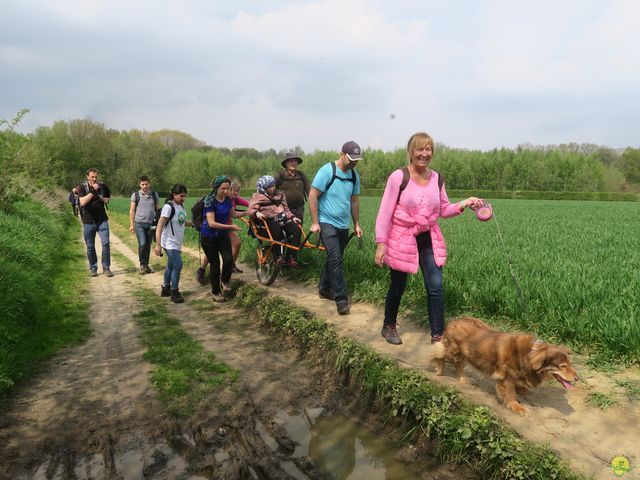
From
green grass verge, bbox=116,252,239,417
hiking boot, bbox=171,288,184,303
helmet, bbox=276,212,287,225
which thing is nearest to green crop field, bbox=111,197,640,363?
helmet, bbox=276,212,287,225

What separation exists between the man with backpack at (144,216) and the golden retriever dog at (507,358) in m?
7.87

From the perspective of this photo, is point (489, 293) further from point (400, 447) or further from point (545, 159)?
point (545, 159)

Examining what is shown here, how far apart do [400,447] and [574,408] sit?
1.40 m

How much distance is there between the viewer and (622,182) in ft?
214

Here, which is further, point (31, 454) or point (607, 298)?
point (607, 298)

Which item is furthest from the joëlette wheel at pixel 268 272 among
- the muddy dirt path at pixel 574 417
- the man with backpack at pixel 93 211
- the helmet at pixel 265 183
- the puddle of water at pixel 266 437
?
the puddle of water at pixel 266 437

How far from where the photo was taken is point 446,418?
3180mm

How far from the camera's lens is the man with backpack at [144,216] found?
31.6 feet

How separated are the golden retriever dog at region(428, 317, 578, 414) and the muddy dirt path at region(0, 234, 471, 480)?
80 cm

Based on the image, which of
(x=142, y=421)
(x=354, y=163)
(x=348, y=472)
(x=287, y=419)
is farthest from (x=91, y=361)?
(x=354, y=163)

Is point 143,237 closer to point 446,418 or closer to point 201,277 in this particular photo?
point 201,277

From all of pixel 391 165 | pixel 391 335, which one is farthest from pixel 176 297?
pixel 391 165

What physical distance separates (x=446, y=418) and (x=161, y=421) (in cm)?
222

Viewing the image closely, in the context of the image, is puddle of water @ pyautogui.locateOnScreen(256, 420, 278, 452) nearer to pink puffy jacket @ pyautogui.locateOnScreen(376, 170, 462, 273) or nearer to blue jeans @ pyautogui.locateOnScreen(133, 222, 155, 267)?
pink puffy jacket @ pyautogui.locateOnScreen(376, 170, 462, 273)
